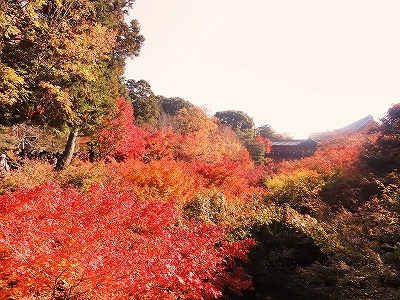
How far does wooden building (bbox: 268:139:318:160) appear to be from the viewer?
42213mm

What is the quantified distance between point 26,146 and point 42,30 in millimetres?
9143

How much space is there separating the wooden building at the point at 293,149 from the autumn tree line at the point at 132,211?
2183 cm

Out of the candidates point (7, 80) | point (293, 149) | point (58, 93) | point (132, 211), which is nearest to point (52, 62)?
point (58, 93)

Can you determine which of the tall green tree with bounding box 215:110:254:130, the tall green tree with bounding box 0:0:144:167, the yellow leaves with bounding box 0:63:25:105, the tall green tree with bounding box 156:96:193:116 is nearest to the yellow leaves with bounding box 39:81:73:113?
the tall green tree with bounding box 0:0:144:167

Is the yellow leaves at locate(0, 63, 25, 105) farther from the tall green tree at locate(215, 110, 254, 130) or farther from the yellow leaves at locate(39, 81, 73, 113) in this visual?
the tall green tree at locate(215, 110, 254, 130)

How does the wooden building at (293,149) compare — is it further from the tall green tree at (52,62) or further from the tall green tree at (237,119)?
the tall green tree at (52,62)

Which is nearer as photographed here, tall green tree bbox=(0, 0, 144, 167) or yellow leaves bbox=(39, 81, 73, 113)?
tall green tree bbox=(0, 0, 144, 167)

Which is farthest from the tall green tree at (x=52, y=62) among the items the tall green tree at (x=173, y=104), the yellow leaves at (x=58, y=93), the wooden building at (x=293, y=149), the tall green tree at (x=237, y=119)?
the tall green tree at (x=237, y=119)

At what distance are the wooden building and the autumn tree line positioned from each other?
859 inches

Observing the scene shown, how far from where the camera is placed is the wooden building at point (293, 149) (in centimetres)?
4221

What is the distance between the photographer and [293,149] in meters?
44.3

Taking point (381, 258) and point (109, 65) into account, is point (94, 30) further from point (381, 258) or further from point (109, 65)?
point (381, 258)

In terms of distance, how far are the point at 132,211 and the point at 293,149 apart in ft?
132

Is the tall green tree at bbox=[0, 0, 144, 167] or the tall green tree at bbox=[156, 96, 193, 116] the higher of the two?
the tall green tree at bbox=[156, 96, 193, 116]
